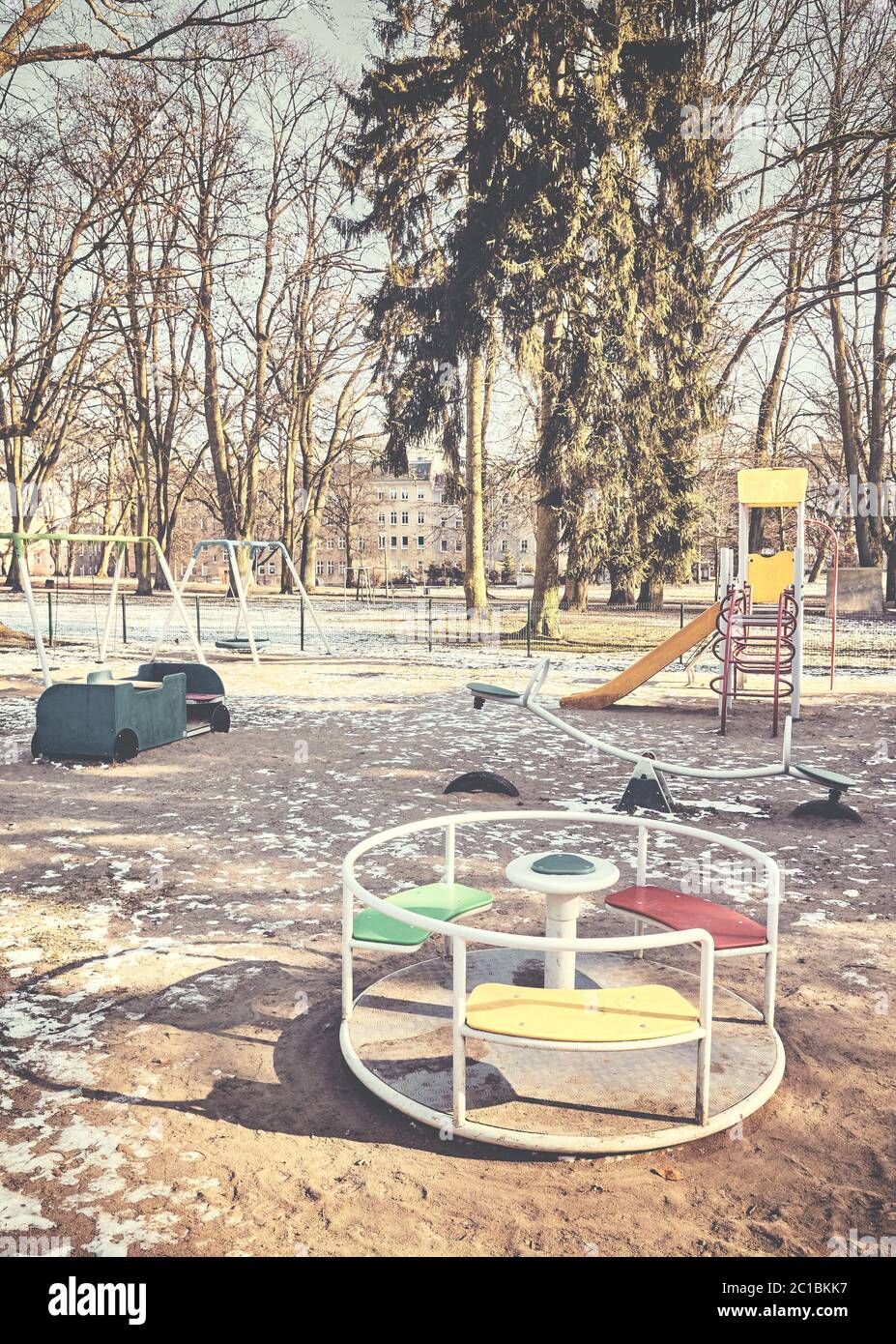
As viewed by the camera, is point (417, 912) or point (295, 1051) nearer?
point (295, 1051)

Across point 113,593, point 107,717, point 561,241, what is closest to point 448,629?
point 561,241

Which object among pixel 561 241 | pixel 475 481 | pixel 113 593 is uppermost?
pixel 561 241

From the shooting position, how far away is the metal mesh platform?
3576 millimetres

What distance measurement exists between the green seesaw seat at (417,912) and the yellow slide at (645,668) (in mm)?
9124

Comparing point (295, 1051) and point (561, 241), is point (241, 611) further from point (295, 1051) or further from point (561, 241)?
point (295, 1051)

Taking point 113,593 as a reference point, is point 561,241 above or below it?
above

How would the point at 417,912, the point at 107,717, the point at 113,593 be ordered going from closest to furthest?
the point at 417,912 < the point at 107,717 < the point at 113,593

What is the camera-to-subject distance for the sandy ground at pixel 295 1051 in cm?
310

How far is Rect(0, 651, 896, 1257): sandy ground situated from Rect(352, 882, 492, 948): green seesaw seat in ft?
1.29

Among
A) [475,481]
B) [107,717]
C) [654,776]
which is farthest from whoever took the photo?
[475,481]

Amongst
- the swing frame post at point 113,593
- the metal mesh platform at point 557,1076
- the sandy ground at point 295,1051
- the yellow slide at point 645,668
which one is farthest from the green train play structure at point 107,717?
the metal mesh platform at point 557,1076

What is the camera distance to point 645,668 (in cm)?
1381

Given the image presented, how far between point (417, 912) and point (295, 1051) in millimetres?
765
